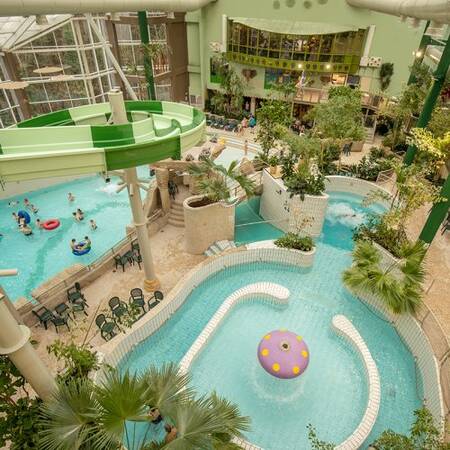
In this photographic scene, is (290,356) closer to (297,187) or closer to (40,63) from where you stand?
(297,187)

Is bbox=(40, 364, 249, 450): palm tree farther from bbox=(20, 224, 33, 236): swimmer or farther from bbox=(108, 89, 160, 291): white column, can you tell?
bbox=(20, 224, 33, 236): swimmer

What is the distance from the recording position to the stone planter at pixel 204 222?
1455 centimetres

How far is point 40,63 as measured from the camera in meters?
22.2

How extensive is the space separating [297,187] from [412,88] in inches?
442

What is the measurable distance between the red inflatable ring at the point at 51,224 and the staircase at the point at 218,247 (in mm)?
9545

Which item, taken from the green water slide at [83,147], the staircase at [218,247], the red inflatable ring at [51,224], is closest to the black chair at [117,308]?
the staircase at [218,247]

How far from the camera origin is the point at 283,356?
32.2 feet

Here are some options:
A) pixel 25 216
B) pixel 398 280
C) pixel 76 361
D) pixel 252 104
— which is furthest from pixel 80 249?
pixel 252 104

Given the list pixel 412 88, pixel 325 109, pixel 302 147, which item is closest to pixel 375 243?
pixel 302 147

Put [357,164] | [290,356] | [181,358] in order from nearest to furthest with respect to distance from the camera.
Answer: [290,356], [181,358], [357,164]

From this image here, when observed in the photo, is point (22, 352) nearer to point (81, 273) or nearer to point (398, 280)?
point (81, 273)

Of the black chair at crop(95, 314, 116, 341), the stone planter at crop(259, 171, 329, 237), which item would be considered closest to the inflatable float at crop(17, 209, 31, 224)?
the black chair at crop(95, 314, 116, 341)

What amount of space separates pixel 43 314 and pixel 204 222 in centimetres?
727

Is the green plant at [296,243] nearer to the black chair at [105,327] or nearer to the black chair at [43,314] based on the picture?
the black chair at [105,327]
